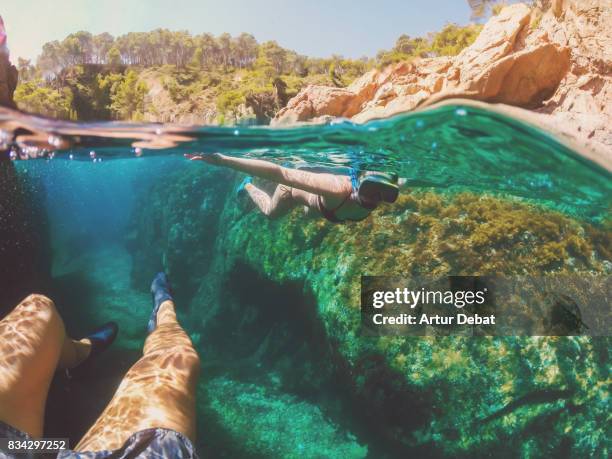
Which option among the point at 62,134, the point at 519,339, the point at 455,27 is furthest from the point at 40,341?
the point at 455,27

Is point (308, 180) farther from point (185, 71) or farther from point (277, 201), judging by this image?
point (185, 71)

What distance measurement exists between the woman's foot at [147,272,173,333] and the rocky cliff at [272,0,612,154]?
4.95 m

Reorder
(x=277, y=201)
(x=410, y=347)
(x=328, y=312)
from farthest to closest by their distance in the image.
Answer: (x=328, y=312)
(x=277, y=201)
(x=410, y=347)

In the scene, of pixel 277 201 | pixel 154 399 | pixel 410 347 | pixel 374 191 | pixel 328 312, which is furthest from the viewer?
pixel 328 312

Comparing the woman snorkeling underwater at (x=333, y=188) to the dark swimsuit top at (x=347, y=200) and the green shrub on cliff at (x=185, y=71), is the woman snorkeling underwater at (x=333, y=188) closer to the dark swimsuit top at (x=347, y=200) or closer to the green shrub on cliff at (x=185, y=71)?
the dark swimsuit top at (x=347, y=200)

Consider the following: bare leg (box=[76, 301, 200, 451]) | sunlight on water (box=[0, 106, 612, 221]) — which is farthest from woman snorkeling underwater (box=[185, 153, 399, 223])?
bare leg (box=[76, 301, 200, 451])

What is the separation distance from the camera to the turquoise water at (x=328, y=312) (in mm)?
6418

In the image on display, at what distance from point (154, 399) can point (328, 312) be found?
183 inches

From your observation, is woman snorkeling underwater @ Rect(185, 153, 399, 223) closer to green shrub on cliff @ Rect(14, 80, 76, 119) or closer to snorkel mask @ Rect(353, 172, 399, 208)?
snorkel mask @ Rect(353, 172, 399, 208)

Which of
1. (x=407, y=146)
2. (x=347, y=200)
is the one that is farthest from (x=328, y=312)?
(x=407, y=146)

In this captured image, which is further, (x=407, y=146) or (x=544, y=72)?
(x=407, y=146)

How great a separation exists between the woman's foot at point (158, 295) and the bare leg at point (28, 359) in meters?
1.47

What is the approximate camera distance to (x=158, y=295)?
759 centimetres

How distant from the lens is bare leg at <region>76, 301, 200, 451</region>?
346 cm
